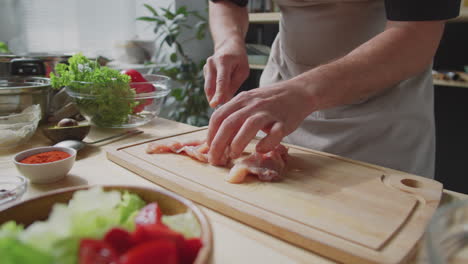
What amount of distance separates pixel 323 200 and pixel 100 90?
0.85 meters

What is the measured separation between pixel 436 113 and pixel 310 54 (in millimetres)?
1567

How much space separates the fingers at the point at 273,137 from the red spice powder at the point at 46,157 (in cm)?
48

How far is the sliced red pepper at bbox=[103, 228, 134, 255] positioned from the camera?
34 centimetres

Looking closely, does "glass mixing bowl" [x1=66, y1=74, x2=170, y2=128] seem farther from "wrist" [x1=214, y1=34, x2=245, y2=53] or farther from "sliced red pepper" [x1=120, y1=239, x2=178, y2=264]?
"sliced red pepper" [x1=120, y1=239, x2=178, y2=264]

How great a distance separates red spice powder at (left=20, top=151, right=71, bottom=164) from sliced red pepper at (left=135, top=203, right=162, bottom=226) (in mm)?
465

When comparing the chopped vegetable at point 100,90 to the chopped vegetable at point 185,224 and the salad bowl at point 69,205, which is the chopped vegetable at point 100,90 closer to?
the salad bowl at point 69,205

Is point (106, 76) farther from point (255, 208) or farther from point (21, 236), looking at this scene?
point (21, 236)

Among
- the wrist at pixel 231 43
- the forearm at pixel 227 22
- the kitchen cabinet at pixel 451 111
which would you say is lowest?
the kitchen cabinet at pixel 451 111

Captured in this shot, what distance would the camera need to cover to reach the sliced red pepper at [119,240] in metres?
0.34

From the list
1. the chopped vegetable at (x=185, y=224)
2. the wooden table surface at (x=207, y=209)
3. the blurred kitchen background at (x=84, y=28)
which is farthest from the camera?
the blurred kitchen background at (x=84, y=28)

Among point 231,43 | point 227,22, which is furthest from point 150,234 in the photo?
point 227,22

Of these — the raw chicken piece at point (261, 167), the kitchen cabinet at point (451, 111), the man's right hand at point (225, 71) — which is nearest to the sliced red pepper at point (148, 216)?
the raw chicken piece at point (261, 167)

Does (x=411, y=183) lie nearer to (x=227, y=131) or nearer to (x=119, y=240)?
(x=227, y=131)

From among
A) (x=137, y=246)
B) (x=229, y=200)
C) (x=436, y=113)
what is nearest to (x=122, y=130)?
(x=229, y=200)
